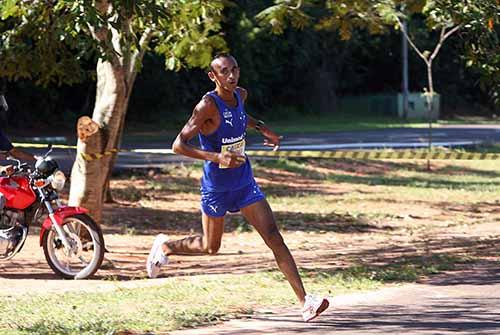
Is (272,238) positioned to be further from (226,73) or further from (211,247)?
(226,73)

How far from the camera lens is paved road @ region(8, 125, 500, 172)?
25.9 meters

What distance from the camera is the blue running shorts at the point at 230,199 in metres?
8.55

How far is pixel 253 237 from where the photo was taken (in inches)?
603

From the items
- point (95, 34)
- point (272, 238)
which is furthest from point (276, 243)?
point (95, 34)

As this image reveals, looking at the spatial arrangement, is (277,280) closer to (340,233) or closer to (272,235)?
(272,235)

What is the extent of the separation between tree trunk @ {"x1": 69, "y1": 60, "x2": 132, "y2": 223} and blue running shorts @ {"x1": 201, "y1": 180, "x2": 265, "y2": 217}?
4.64 m

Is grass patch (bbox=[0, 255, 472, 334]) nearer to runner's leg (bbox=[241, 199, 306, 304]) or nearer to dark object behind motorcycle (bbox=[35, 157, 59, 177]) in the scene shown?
runner's leg (bbox=[241, 199, 306, 304])

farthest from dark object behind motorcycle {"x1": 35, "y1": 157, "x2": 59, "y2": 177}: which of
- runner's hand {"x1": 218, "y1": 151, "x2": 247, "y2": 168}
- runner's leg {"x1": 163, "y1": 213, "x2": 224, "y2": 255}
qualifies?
runner's hand {"x1": 218, "y1": 151, "x2": 247, "y2": 168}

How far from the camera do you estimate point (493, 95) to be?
1559cm

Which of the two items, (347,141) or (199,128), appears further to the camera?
(347,141)

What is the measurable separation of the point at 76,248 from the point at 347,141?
23.6 metres

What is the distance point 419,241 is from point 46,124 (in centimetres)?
2754

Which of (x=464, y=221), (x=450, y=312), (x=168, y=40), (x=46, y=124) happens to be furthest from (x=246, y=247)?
(x=46, y=124)

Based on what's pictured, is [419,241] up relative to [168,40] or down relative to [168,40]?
down
